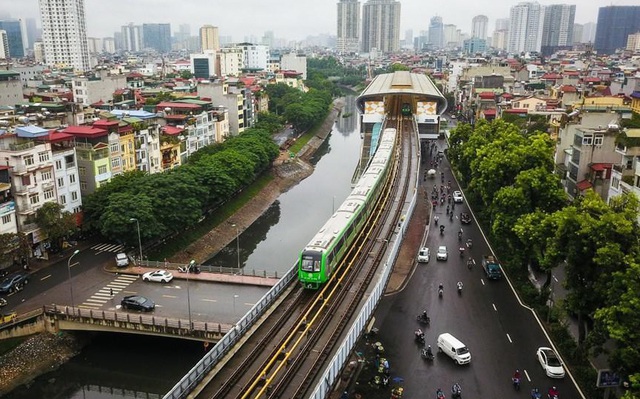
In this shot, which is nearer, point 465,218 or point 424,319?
point 424,319

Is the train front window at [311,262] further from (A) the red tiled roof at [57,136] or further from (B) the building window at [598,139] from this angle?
(B) the building window at [598,139]

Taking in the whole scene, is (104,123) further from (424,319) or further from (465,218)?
(424,319)

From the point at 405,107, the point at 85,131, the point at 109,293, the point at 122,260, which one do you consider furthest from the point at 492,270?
the point at 405,107

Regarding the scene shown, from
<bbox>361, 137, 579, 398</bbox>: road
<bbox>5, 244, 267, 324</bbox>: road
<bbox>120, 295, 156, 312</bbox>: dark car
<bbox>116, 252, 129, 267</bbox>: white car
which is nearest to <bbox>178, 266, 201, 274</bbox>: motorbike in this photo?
<bbox>5, 244, 267, 324</bbox>: road

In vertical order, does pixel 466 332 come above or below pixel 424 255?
below

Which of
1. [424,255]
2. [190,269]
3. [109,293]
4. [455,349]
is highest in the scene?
[455,349]

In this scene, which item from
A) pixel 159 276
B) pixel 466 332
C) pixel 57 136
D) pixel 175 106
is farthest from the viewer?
pixel 175 106

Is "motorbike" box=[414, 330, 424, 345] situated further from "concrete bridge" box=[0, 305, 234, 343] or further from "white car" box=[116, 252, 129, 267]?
"white car" box=[116, 252, 129, 267]
